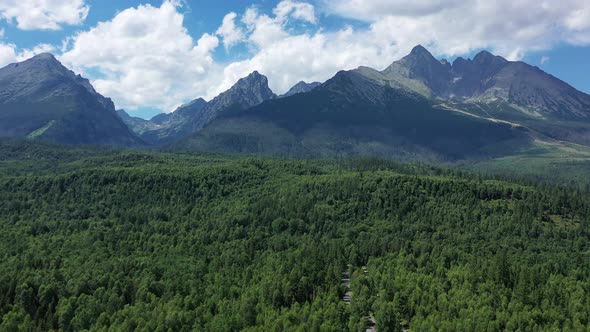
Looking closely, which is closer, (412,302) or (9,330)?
(9,330)

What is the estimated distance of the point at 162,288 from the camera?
557 ft

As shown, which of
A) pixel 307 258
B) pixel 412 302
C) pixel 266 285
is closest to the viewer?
pixel 412 302

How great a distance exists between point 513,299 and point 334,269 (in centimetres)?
5860

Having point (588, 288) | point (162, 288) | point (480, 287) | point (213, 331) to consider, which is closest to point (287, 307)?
point (213, 331)

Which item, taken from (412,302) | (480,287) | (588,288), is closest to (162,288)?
(412,302)

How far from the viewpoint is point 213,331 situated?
129750 millimetres

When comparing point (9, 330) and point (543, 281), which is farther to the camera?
point (543, 281)

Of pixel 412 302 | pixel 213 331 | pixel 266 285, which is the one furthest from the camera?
pixel 266 285

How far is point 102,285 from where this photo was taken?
172 metres

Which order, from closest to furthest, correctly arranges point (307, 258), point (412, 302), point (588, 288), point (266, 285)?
point (412, 302), point (266, 285), point (588, 288), point (307, 258)

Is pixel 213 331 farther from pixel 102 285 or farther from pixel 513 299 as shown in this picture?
pixel 513 299

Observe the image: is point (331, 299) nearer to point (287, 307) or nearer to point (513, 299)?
point (287, 307)

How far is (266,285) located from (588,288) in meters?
110

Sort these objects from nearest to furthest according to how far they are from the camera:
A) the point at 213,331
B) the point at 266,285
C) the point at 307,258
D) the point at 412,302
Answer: the point at 213,331
the point at 412,302
the point at 266,285
the point at 307,258
